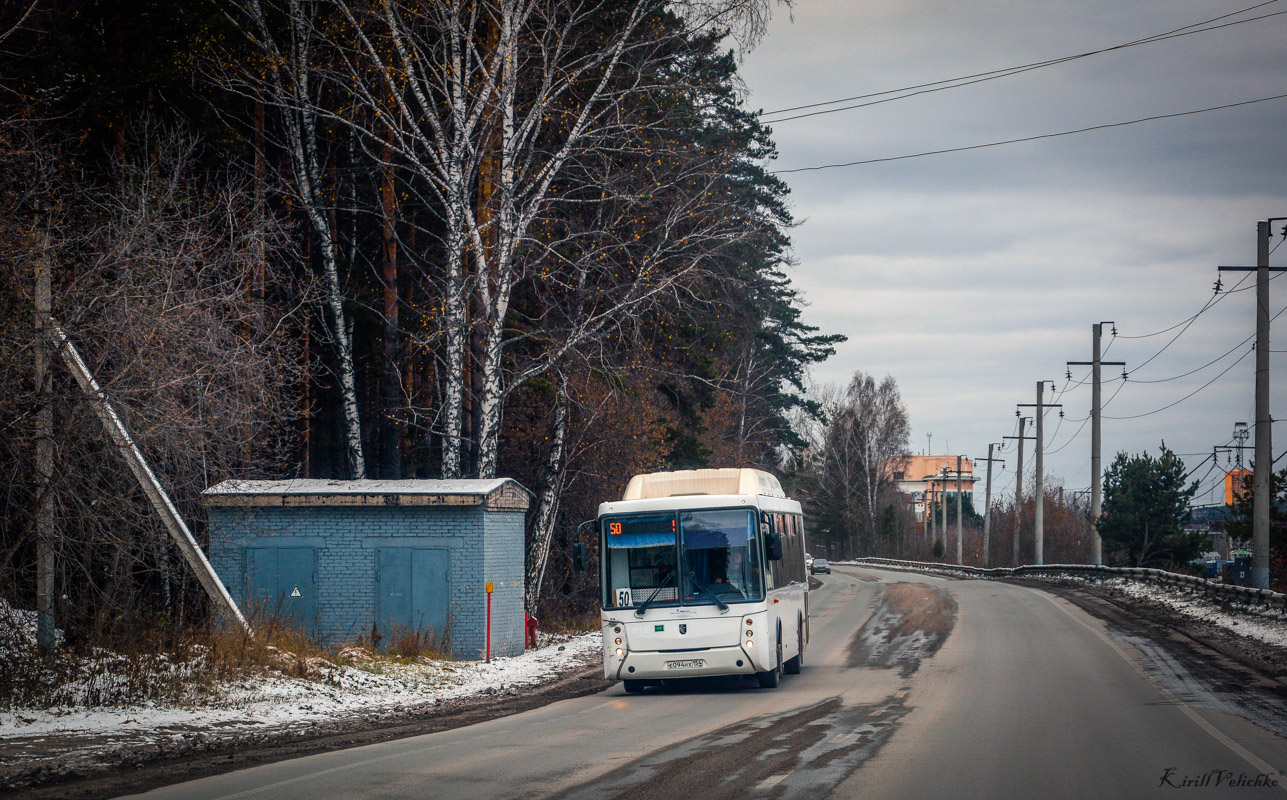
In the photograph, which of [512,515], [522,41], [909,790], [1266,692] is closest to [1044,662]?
[1266,692]

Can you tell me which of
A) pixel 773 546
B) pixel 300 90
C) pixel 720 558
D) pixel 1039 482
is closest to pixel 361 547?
pixel 720 558

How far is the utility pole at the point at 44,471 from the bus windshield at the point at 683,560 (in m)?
7.36

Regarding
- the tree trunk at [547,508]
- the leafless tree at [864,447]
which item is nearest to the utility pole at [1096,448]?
the tree trunk at [547,508]

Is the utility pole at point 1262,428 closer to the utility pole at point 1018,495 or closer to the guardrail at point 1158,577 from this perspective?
the guardrail at point 1158,577

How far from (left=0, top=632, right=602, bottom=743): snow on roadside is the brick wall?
43.7 inches

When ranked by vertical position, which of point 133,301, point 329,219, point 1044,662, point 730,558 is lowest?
point 1044,662

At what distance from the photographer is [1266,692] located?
14.9 metres

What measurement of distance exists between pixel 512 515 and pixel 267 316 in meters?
6.57

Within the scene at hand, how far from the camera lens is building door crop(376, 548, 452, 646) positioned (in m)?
21.0

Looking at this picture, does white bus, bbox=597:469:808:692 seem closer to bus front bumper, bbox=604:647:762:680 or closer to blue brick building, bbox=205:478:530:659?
bus front bumper, bbox=604:647:762:680

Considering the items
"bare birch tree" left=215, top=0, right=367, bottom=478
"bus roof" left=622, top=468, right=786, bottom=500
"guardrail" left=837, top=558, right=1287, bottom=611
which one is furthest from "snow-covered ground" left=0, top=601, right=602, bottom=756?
"guardrail" left=837, top=558, right=1287, bottom=611

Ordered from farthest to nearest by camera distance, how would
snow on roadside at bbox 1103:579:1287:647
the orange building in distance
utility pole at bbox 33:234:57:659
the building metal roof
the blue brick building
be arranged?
the orange building in distance, snow on roadside at bbox 1103:579:1287:647, the blue brick building, the building metal roof, utility pole at bbox 33:234:57:659

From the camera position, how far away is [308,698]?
14758mm

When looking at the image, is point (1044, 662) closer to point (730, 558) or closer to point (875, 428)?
point (730, 558)
